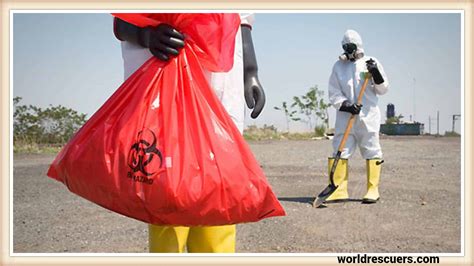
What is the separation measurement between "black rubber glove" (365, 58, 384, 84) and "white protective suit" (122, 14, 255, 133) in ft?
7.39

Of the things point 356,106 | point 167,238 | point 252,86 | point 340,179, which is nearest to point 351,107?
point 356,106

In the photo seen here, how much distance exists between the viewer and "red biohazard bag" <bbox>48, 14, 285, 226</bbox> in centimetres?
167

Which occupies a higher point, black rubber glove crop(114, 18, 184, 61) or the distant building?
black rubber glove crop(114, 18, 184, 61)

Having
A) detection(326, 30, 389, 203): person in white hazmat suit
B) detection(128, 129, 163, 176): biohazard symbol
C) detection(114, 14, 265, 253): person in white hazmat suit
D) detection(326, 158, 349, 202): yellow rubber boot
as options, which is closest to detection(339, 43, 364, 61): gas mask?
detection(326, 30, 389, 203): person in white hazmat suit

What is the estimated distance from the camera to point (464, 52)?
2.53 meters

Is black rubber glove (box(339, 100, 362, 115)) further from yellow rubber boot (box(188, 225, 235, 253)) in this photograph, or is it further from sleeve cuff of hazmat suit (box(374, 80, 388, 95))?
yellow rubber boot (box(188, 225, 235, 253))

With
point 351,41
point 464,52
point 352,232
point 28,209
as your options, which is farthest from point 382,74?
point 28,209

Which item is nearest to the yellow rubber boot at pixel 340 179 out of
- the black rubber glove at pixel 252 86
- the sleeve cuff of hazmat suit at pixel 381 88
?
the sleeve cuff of hazmat suit at pixel 381 88

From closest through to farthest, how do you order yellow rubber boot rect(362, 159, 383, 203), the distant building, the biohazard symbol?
1. the biohazard symbol
2. yellow rubber boot rect(362, 159, 383, 203)
3. the distant building

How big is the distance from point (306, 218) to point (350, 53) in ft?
3.83

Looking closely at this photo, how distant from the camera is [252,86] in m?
2.16

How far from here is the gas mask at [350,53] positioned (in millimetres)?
4203

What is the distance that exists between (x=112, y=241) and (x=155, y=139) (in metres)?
1.60

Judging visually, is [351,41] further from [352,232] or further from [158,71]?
[158,71]
